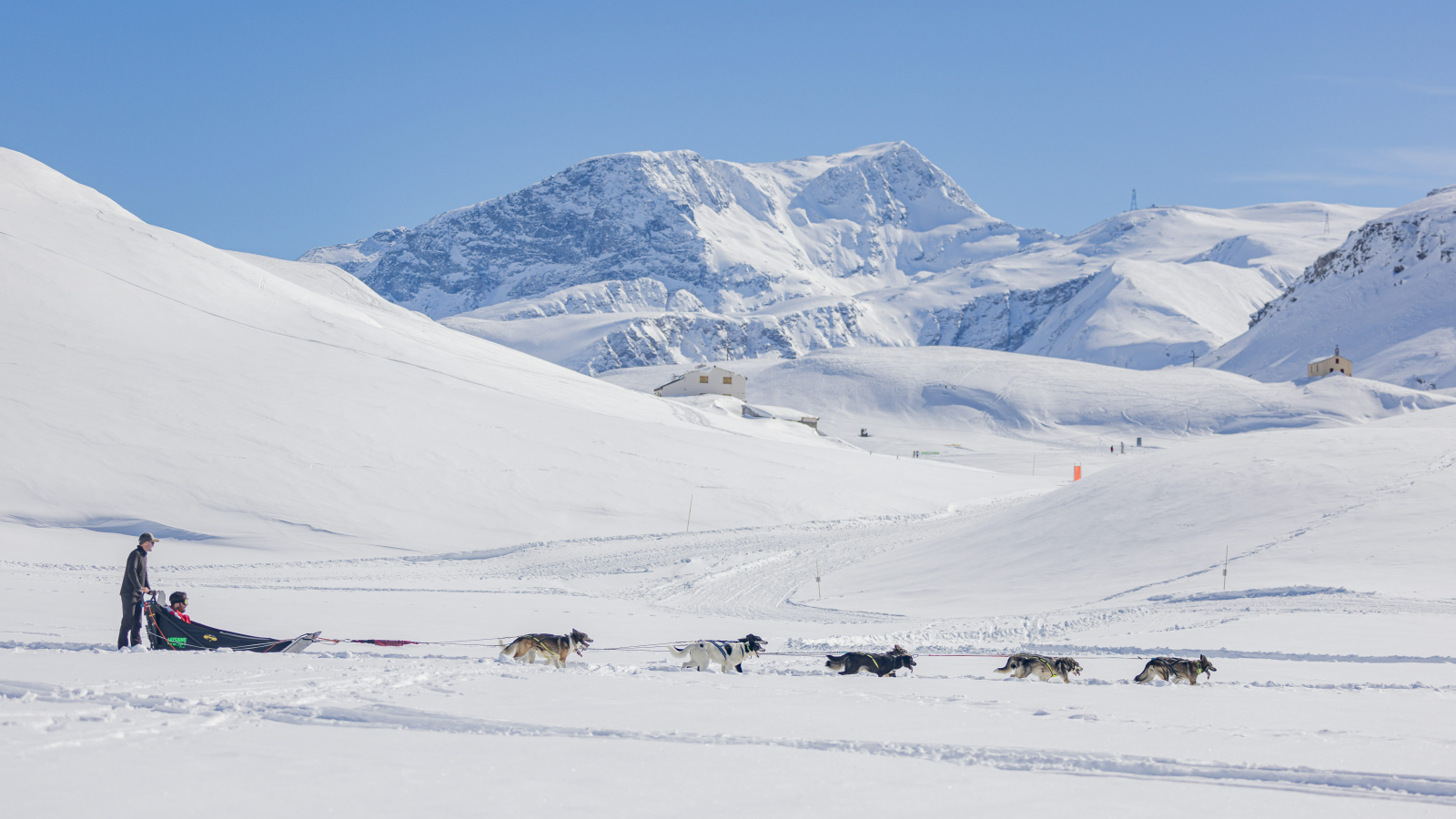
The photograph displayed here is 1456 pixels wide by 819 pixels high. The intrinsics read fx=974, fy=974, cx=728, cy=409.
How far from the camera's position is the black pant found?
35.8 feet

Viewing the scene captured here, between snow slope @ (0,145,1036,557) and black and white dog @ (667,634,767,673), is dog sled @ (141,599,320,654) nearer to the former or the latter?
black and white dog @ (667,634,767,673)

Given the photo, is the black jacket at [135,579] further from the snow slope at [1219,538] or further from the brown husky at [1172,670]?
the snow slope at [1219,538]

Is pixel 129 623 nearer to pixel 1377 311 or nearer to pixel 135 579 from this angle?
pixel 135 579

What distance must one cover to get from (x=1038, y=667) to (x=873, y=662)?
174 cm

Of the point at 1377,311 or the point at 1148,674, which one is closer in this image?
the point at 1148,674

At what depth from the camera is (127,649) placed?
10766 mm

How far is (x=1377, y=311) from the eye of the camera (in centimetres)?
12475

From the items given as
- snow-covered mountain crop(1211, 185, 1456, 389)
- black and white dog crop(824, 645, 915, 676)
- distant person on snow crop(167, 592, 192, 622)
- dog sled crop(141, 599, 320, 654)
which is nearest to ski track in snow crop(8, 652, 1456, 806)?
black and white dog crop(824, 645, 915, 676)

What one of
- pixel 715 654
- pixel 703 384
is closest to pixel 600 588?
pixel 715 654

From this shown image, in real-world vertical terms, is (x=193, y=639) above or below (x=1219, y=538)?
below

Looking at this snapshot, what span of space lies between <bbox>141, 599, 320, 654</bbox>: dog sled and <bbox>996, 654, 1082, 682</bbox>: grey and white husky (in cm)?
772

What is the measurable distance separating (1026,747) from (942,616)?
10084mm

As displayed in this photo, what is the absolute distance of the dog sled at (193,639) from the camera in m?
10.9

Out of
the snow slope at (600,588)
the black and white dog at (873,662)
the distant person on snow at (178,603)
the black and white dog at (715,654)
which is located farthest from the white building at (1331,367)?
the distant person on snow at (178,603)
